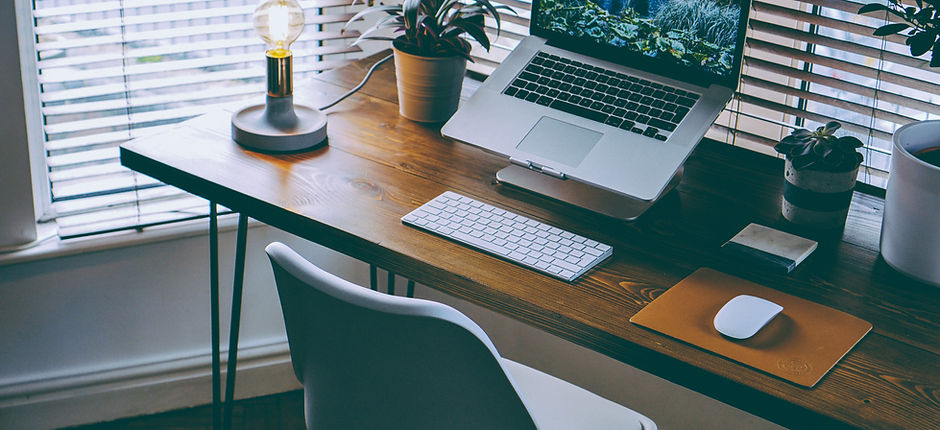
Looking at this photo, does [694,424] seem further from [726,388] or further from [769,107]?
[726,388]

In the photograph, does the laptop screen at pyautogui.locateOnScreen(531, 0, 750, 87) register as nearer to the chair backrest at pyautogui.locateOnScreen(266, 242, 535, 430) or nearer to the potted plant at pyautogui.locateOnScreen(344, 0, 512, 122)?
the potted plant at pyautogui.locateOnScreen(344, 0, 512, 122)

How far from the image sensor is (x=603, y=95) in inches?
54.1

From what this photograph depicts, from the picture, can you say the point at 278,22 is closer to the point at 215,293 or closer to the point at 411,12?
the point at 411,12

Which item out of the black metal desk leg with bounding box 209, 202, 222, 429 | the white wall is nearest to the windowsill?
the white wall

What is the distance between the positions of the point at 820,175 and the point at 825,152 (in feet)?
0.12

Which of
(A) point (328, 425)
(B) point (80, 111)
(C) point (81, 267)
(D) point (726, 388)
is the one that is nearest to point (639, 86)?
(D) point (726, 388)

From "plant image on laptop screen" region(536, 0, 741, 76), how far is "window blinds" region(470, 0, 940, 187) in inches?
7.7

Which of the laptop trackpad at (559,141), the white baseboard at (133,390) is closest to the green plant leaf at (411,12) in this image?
the laptop trackpad at (559,141)

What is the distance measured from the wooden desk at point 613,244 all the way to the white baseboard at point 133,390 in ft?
2.36

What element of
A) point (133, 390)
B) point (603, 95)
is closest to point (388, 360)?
point (603, 95)

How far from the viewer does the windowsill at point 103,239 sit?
170 cm

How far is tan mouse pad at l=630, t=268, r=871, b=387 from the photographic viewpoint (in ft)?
3.10

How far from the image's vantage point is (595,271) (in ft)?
3.66

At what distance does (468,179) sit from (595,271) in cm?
31
